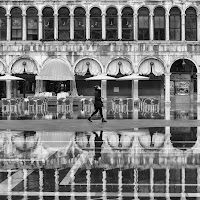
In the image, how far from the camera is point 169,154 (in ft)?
41.1

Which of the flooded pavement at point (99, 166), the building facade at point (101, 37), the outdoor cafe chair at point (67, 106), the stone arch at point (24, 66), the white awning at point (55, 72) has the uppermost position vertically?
the building facade at point (101, 37)

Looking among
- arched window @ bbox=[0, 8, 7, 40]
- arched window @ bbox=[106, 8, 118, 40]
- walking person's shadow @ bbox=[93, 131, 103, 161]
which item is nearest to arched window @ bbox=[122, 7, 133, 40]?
arched window @ bbox=[106, 8, 118, 40]

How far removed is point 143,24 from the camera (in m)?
47.1

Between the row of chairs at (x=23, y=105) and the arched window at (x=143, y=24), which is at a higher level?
the arched window at (x=143, y=24)

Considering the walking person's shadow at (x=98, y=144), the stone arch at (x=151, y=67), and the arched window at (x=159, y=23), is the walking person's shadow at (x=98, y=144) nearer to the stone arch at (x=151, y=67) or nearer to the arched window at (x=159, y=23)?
the stone arch at (x=151, y=67)

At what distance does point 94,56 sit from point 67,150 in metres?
33.4

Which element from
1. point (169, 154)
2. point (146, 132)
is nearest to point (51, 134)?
point (146, 132)

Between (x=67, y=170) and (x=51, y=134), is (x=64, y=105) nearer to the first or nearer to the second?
(x=51, y=134)

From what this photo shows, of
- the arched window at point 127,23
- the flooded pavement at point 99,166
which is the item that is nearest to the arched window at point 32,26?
the arched window at point 127,23

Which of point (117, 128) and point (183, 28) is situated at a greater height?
Result: point (183, 28)

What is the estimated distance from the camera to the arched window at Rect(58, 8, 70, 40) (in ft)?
153

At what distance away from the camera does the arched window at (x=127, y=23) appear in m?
46.7

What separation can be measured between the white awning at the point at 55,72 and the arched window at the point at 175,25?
408 inches

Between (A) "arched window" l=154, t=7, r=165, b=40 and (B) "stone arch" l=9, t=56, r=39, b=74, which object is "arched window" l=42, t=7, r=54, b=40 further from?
(A) "arched window" l=154, t=7, r=165, b=40
